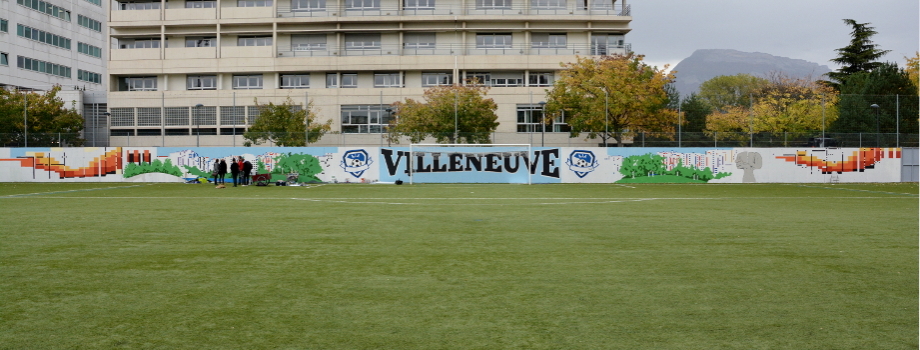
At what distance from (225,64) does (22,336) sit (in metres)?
63.8

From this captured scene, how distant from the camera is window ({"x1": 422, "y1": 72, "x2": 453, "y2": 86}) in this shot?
65562 mm

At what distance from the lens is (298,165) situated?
132ft

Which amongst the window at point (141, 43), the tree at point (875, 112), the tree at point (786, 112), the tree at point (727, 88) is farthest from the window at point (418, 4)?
the tree at point (727, 88)

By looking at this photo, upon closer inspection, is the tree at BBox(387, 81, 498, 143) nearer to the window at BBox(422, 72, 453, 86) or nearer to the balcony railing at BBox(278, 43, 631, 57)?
the window at BBox(422, 72, 453, 86)

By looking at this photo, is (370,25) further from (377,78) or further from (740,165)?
(740,165)

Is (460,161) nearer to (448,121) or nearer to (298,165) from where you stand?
(448,121)

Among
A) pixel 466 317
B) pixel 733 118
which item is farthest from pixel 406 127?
pixel 733 118

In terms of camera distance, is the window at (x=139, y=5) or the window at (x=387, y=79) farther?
the window at (x=139, y=5)

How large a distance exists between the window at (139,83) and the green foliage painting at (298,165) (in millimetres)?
34110

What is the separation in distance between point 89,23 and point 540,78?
57257 millimetres

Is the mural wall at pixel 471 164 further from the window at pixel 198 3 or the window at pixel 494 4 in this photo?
the window at pixel 198 3

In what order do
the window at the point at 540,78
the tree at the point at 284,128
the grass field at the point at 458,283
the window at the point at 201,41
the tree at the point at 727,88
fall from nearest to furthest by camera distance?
the grass field at the point at 458,283 < the tree at the point at 284,128 < the window at the point at 540,78 < the window at the point at 201,41 < the tree at the point at 727,88

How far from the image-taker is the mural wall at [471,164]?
3994 cm

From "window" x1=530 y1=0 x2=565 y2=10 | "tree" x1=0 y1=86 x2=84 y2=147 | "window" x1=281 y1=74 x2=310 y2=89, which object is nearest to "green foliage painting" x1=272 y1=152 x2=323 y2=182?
"tree" x1=0 y1=86 x2=84 y2=147
